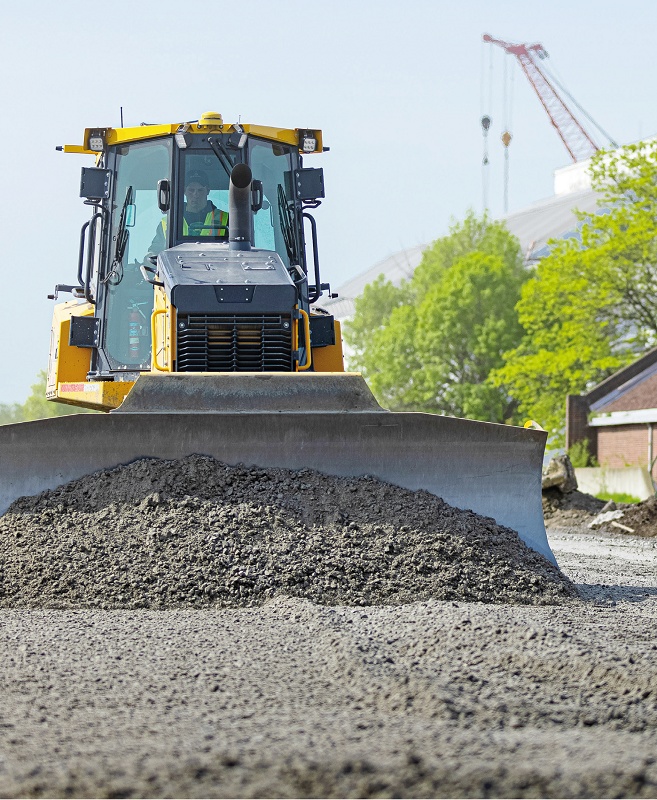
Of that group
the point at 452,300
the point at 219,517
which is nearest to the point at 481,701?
the point at 219,517

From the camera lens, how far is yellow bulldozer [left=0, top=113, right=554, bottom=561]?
7.11 metres

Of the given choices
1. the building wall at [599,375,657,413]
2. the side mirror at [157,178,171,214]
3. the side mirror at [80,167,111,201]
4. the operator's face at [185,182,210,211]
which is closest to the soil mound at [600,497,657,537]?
the operator's face at [185,182,210,211]

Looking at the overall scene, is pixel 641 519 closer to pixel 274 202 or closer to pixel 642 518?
pixel 642 518

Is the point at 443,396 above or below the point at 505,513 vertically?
above

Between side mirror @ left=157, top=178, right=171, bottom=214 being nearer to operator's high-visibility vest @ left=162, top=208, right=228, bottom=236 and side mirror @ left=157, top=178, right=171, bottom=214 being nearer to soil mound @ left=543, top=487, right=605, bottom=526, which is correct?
operator's high-visibility vest @ left=162, top=208, right=228, bottom=236

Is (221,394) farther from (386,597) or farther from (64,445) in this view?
(386,597)

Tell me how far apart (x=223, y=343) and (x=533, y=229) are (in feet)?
241

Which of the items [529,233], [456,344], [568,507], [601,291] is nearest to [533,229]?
[529,233]

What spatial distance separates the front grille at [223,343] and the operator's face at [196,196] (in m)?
1.34

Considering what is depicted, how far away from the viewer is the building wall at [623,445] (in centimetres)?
3005

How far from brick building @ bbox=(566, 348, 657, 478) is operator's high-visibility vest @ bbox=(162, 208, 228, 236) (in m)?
22.8

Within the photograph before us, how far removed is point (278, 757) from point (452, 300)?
3835 cm

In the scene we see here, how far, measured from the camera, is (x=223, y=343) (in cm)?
777

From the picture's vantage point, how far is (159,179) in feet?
29.0
